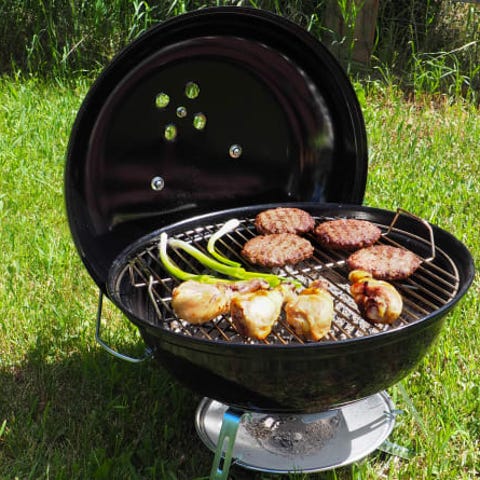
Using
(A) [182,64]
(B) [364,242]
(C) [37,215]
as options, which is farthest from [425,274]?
(C) [37,215]

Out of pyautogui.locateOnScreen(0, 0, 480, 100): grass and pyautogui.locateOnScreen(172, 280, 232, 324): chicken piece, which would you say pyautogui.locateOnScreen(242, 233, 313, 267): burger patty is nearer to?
pyautogui.locateOnScreen(172, 280, 232, 324): chicken piece

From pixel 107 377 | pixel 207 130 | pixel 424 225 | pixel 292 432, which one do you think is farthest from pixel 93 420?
pixel 424 225

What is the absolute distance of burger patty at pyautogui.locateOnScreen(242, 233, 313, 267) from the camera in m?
2.26

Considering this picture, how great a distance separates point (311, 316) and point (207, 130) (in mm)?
882

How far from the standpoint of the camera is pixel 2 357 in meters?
2.85

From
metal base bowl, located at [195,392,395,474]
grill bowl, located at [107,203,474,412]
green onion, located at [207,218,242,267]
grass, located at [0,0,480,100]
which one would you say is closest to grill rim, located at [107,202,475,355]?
grill bowl, located at [107,203,474,412]

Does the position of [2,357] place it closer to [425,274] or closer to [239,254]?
[239,254]

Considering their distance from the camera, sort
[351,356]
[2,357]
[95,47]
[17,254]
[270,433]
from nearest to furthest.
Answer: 1. [351,356]
2. [270,433]
3. [2,357]
4. [17,254]
5. [95,47]

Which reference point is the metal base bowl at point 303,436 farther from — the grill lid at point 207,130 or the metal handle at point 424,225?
the grill lid at point 207,130

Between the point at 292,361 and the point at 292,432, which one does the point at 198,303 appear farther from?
the point at 292,432

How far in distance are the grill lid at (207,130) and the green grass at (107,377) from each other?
54 centimetres

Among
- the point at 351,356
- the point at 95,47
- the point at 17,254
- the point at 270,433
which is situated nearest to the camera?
the point at 351,356

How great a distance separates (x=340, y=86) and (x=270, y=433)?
46.1 inches

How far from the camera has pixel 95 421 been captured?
252 cm
